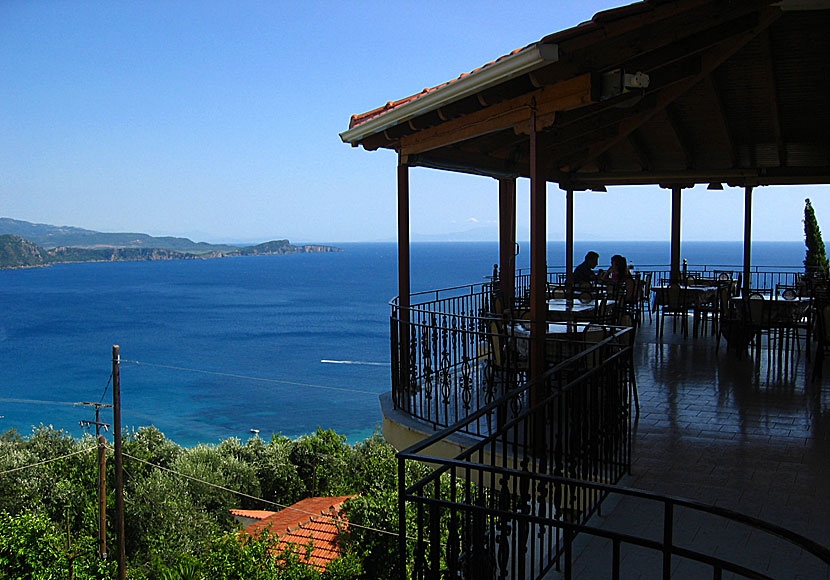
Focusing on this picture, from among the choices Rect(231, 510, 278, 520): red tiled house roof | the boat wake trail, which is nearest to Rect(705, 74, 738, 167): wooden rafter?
Rect(231, 510, 278, 520): red tiled house roof

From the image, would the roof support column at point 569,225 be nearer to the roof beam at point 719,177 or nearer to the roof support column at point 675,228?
the roof beam at point 719,177

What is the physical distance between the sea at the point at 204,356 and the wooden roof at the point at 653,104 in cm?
1547

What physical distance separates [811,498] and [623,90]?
11.3 feet

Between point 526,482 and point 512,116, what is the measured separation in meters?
3.93

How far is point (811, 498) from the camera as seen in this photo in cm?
428

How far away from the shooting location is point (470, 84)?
547 cm

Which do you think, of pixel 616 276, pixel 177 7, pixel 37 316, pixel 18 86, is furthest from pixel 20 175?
pixel 616 276

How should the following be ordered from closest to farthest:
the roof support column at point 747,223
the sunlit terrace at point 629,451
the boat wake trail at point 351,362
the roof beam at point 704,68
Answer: the sunlit terrace at point 629,451
the roof beam at point 704,68
the roof support column at point 747,223
the boat wake trail at point 351,362

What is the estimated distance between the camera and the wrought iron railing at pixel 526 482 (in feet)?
9.09

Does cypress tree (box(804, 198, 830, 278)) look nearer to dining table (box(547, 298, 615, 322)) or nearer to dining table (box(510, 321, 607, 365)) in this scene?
dining table (box(547, 298, 615, 322))

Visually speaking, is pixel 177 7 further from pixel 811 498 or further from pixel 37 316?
pixel 811 498

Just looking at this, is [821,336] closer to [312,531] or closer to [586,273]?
[586,273]

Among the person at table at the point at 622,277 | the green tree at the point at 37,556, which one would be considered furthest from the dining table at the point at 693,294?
the green tree at the point at 37,556

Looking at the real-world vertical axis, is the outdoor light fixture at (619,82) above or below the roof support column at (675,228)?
above
